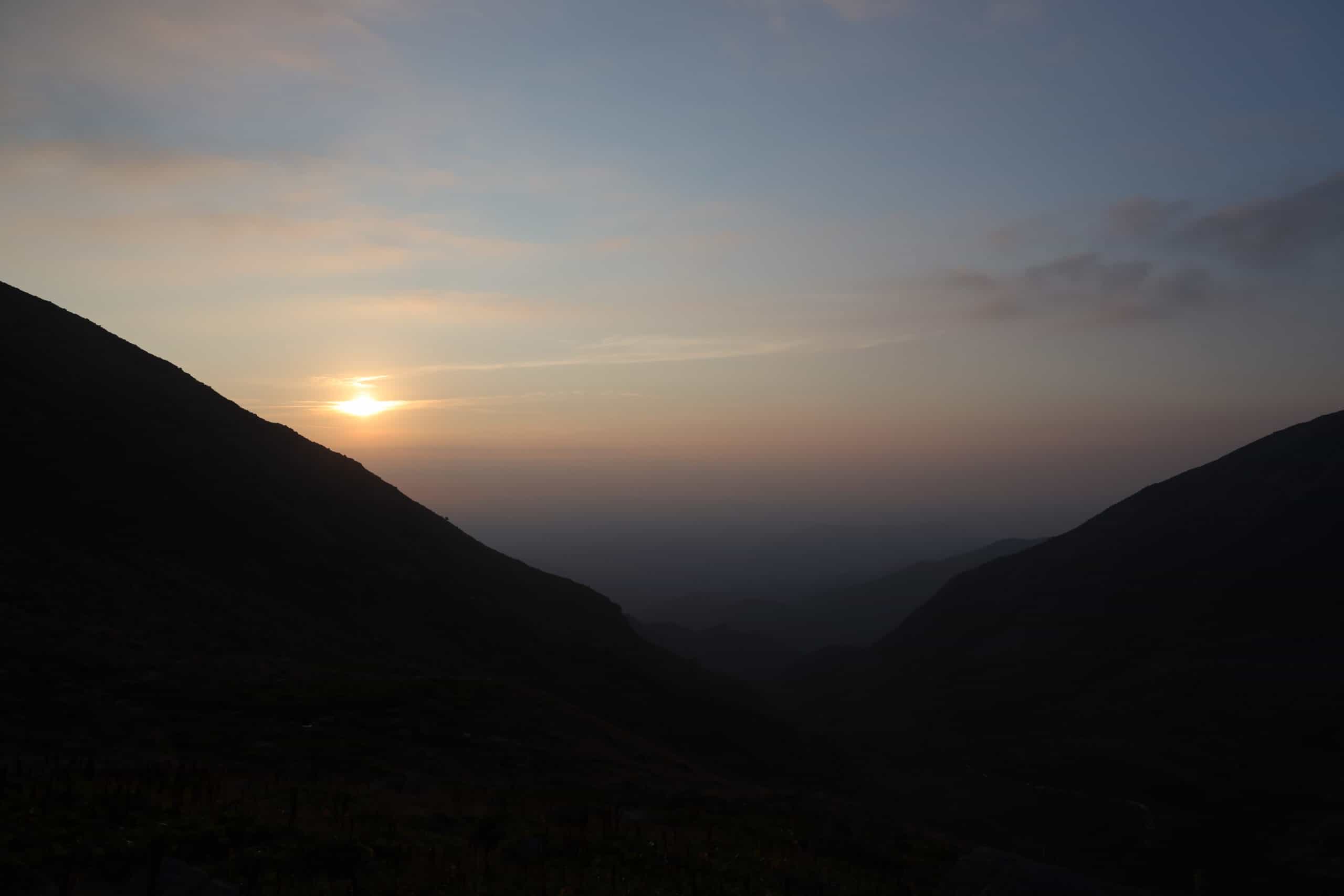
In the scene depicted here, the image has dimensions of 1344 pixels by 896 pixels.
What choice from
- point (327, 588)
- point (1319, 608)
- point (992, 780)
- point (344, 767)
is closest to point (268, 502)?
point (327, 588)

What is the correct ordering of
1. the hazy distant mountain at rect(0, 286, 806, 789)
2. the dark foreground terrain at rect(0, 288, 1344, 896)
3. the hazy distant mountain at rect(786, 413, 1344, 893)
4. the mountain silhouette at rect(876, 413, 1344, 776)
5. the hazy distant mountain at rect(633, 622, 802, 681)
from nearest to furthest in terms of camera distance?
the dark foreground terrain at rect(0, 288, 1344, 896)
the hazy distant mountain at rect(0, 286, 806, 789)
the hazy distant mountain at rect(786, 413, 1344, 893)
the mountain silhouette at rect(876, 413, 1344, 776)
the hazy distant mountain at rect(633, 622, 802, 681)

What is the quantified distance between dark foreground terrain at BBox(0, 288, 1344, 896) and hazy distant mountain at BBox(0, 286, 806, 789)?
0.86ft

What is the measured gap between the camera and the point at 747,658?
129m

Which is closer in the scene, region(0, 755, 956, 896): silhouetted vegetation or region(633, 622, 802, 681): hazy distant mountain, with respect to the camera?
region(0, 755, 956, 896): silhouetted vegetation

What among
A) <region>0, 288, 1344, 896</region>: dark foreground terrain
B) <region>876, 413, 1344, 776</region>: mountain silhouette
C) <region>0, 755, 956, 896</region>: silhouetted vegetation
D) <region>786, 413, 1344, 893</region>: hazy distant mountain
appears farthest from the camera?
<region>876, 413, 1344, 776</region>: mountain silhouette

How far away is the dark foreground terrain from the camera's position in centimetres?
1564

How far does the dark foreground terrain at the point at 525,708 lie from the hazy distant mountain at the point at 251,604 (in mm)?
263

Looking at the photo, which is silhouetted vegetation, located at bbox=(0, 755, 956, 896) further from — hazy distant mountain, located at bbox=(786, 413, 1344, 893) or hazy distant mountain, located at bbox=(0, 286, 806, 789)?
hazy distant mountain, located at bbox=(786, 413, 1344, 893)

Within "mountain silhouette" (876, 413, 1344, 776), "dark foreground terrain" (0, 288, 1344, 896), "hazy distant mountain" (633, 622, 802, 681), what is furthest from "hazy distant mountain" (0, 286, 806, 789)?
"hazy distant mountain" (633, 622, 802, 681)

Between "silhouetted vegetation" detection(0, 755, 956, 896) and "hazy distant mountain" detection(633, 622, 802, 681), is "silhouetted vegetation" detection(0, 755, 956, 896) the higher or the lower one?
the higher one

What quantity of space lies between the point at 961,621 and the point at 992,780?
50.4 metres

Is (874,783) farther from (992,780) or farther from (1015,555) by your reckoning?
(1015,555)

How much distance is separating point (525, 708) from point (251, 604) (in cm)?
1914

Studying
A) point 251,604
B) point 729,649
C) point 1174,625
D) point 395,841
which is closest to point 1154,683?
point 1174,625
